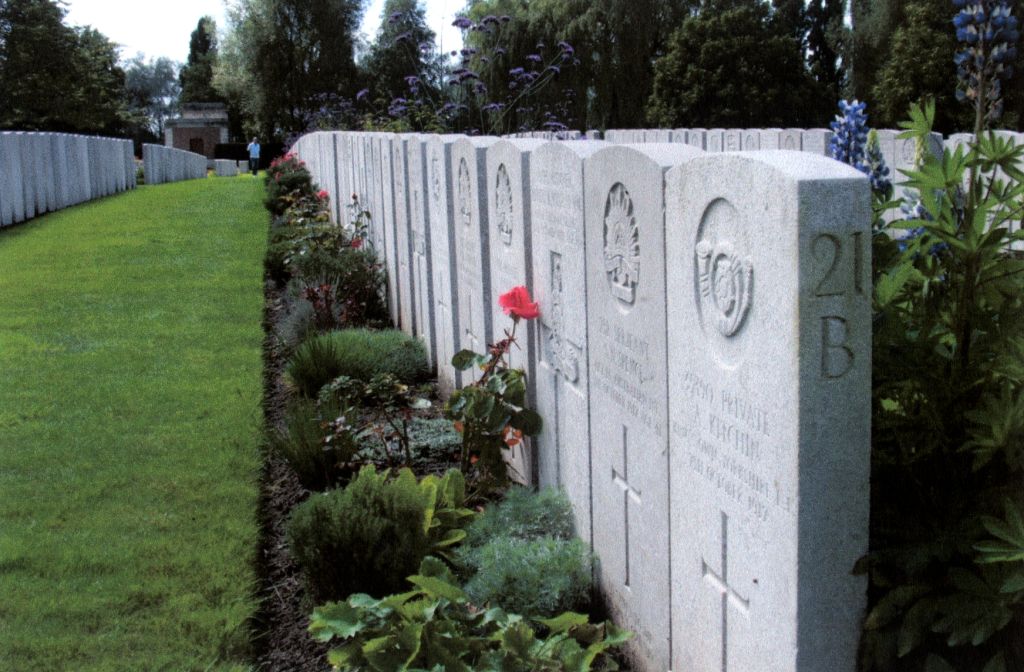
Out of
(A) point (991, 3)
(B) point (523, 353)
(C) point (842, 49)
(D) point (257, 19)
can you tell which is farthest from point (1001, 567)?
(D) point (257, 19)

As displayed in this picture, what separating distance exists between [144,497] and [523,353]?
1.82m

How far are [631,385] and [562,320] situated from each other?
84 centimetres

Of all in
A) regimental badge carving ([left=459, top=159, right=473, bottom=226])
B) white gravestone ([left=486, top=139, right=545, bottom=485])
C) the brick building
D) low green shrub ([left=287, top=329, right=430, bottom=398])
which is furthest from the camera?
the brick building

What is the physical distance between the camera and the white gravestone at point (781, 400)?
2326 millimetres

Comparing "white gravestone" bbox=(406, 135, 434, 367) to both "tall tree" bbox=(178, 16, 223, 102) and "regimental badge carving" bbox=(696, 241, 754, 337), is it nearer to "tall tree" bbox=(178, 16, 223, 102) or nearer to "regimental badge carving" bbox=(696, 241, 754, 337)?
"regimental badge carving" bbox=(696, 241, 754, 337)

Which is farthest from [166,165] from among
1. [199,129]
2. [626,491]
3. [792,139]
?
[199,129]

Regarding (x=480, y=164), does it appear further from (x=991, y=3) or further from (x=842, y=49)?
(x=842, y=49)

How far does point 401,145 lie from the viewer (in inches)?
324

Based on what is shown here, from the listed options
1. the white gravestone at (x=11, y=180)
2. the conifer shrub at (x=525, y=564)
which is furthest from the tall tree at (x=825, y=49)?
the conifer shrub at (x=525, y=564)

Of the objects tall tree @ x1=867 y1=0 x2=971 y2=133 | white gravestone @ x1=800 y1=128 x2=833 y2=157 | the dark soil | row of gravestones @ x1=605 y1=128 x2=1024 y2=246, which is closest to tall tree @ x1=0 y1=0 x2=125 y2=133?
tall tree @ x1=867 y1=0 x2=971 y2=133

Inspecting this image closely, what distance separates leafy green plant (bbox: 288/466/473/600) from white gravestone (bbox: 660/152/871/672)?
1309 mm

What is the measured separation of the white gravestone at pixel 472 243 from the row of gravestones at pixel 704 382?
18.2 inches

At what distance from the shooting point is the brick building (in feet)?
229

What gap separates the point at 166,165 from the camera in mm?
33250
